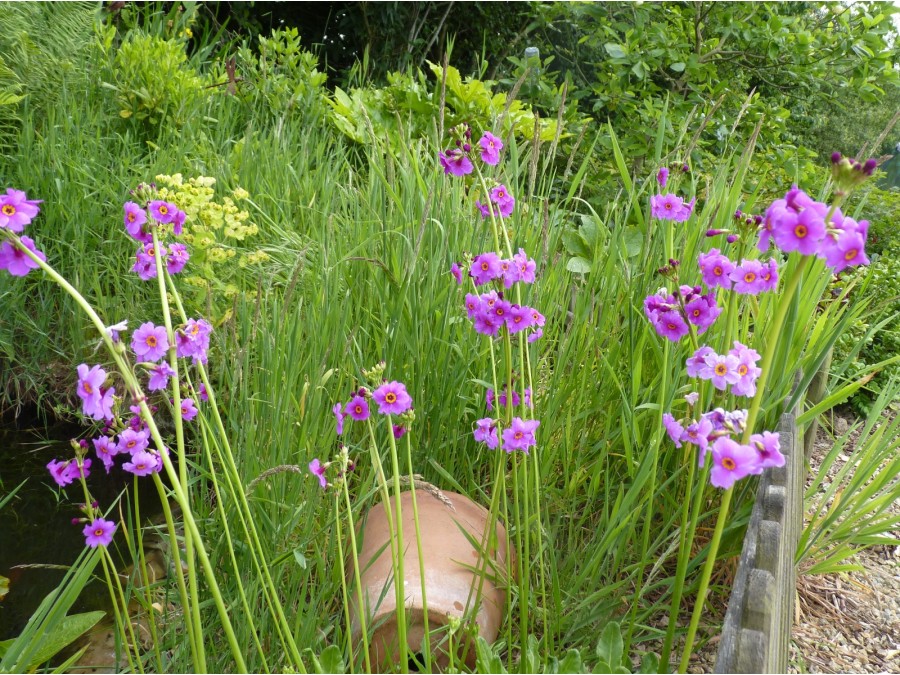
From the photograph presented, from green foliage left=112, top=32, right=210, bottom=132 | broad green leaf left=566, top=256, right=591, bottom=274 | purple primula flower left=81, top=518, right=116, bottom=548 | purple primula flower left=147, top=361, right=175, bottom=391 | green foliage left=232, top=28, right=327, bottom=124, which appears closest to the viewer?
purple primula flower left=147, top=361, right=175, bottom=391

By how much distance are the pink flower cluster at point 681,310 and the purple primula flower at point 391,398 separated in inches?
15.8

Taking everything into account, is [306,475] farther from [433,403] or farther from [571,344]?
[571,344]

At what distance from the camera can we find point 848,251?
760mm

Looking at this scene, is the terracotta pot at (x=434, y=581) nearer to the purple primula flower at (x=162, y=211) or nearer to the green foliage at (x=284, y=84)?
the purple primula flower at (x=162, y=211)

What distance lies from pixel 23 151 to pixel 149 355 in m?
2.60

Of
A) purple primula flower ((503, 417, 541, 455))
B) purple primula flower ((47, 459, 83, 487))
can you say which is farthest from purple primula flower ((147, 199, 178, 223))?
purple primula flower ((503, 417, 541, 455))

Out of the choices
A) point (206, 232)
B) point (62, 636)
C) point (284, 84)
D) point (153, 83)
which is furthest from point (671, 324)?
point (284, 84)

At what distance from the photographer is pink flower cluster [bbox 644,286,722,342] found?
114 centimetres

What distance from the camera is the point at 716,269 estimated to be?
3.53ft

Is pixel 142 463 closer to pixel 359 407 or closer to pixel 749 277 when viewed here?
pixel 359 407

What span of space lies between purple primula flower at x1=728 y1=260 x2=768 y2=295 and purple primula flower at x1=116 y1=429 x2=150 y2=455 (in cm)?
88

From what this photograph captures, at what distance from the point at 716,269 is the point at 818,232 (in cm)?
32

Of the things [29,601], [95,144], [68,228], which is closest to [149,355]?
[29,601]

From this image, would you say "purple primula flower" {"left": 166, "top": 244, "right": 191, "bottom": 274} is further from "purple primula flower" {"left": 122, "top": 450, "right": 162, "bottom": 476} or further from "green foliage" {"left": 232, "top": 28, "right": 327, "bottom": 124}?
"green foliage" {"left": 232, "top": 28, "right": 327, "bottom": 124}
